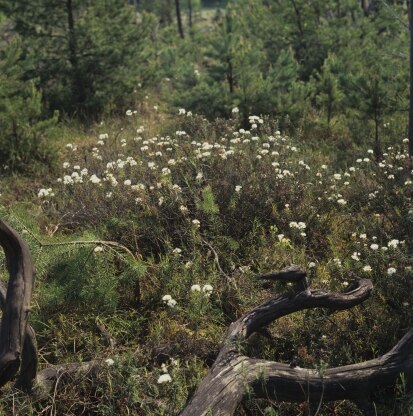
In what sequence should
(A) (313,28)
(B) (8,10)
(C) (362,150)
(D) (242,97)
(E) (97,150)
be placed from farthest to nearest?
(A) (313,28)
(B) (8,10)
(D) (242,97)
(C) (362,150)
(E) (97,150)

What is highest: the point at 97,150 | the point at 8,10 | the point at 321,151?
the point at 8,10

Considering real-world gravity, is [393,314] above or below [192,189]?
below

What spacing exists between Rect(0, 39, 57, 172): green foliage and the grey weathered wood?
15.1ft

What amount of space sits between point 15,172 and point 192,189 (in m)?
3.24

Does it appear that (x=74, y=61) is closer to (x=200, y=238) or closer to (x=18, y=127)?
(x=18, y=127)

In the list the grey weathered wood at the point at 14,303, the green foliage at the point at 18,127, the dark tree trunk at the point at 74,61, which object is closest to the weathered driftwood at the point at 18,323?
the grey weathered wood at the point at 14,303

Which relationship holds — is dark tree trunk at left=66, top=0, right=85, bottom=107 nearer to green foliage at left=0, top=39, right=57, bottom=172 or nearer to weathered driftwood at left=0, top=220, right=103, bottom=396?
green foliage at left=0, top=39, right=57, bottom=172

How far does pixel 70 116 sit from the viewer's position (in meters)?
9.90

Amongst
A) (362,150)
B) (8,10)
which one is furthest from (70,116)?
(362,150)

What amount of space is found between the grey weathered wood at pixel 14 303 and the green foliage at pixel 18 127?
4598mm

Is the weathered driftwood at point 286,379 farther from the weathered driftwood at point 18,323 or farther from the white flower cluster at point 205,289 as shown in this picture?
the weathered driftwood at point 18,323

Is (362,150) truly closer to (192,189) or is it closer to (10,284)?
(192,189)

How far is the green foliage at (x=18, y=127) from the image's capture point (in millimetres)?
7457

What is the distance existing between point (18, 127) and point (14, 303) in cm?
491
